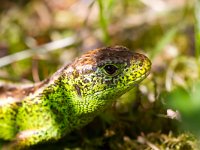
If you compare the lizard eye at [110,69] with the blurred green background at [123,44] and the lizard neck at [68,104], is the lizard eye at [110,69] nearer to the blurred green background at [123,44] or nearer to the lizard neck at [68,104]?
the lizard neck at [68,104]

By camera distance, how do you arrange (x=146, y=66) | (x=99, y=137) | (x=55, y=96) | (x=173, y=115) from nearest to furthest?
(x=173, y=115)
(x=146, y=66)
(x=55, y=96)
(x=99, y=137)

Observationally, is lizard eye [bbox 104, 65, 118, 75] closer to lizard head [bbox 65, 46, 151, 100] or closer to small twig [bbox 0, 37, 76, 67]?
lizard head [bbox 65, 46, 151, 100]

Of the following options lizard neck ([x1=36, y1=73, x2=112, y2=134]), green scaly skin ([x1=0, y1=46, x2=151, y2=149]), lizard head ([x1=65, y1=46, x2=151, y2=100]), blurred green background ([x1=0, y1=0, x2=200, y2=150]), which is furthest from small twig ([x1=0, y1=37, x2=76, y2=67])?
lizard head ([x1=65, y1=46, x2=151, y2=100])

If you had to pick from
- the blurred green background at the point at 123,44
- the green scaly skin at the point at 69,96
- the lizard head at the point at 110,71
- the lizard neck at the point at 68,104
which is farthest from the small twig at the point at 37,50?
the lizard head at the point at 110,71

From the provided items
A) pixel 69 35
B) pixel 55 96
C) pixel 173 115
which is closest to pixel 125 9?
pixel 69 35

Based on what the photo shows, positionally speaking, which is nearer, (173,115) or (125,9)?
(173,115)

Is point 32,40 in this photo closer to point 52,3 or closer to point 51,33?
point 51,33
